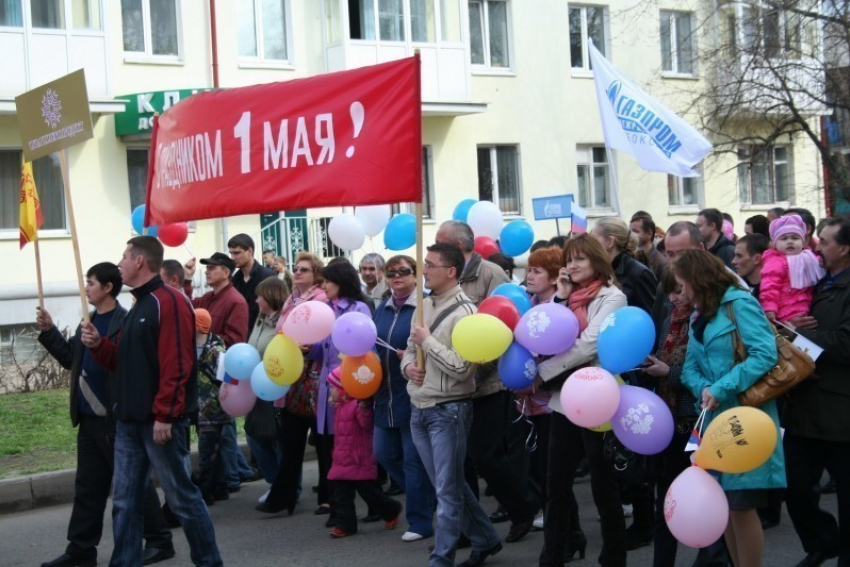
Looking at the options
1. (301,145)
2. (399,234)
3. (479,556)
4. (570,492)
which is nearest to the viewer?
(570,492)

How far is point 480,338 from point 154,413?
194 centimetres

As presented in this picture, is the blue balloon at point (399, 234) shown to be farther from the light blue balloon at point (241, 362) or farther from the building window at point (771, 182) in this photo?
the building window at point (771, 182)

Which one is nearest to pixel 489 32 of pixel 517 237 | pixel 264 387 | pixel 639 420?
pixel 517 237

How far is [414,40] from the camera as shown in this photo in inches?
959

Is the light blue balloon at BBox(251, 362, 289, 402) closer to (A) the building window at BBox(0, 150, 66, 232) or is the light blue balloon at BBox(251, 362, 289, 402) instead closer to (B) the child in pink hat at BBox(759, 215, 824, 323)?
(B) the child in pink hat at BBox(759, 215, 824, 323)

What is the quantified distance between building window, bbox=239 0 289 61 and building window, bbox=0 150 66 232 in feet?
14.5

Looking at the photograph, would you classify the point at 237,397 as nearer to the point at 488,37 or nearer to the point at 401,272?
the point at 401,272

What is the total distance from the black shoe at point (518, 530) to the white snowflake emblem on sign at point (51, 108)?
4.12m

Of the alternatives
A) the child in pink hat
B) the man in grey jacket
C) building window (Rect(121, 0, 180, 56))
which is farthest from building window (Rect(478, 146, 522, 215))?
the man in grey jacket

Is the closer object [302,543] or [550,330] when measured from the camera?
[550,330]

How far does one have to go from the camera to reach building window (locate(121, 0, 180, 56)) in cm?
2147

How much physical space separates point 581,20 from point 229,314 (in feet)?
63.9

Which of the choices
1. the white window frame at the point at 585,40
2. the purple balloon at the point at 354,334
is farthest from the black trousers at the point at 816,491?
the white window frame at the point at 585,40

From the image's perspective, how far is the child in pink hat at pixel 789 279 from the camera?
648 cm
